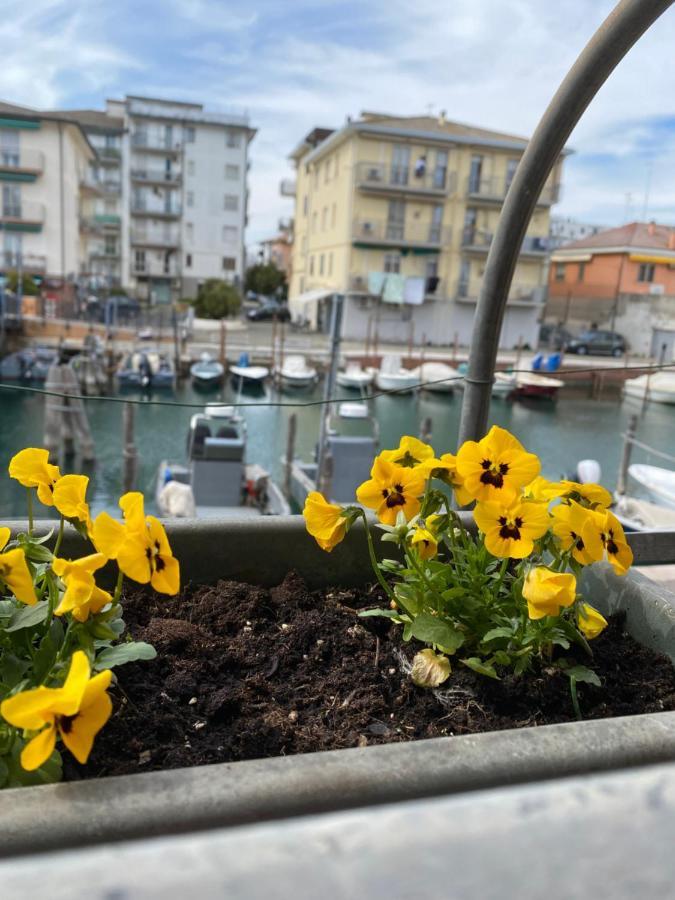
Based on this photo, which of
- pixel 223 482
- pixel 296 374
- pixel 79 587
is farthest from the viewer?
pixel 296 374

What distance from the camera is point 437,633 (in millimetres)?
1412

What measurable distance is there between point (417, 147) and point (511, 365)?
1119cm

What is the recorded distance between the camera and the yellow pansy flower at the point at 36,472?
1.37 meters

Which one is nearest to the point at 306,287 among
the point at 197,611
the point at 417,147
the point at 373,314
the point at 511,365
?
the point at 373,314

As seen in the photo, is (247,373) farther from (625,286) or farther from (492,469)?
(492,469)

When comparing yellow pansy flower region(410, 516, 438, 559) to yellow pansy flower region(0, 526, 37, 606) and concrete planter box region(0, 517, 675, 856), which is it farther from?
yellow pansy flower region(0, 526, 37, 606)

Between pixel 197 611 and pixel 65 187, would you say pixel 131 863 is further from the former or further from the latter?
pixel 65 187

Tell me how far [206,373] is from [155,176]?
25189mm

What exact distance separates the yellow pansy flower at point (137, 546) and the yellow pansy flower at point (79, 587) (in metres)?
0.04

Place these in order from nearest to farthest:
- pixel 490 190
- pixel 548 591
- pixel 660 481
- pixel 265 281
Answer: pixel 548 591 → pixel 660 481 → pixel 490 190 → pixel 265 281

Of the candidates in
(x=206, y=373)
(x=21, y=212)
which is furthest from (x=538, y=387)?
(x=21, y=212)

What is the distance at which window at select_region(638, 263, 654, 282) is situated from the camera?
41906 millimetres

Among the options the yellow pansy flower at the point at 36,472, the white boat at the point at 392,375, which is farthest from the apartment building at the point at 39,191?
the yellow pansy flower at the point at 36,472

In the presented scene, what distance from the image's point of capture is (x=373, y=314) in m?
37.0
